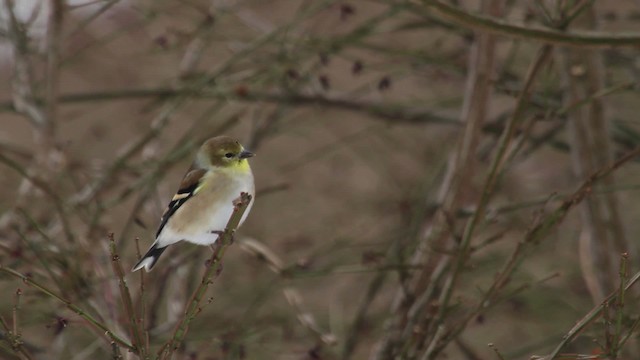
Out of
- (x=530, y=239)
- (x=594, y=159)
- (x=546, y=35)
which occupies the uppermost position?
(x=594, y=159)

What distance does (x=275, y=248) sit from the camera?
5.58 m

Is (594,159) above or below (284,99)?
below

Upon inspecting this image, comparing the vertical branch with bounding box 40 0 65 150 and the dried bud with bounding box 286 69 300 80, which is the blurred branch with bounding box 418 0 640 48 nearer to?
the dried bud with bounding box 286 69 300 80

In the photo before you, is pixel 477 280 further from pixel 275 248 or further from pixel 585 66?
pixel 585 66

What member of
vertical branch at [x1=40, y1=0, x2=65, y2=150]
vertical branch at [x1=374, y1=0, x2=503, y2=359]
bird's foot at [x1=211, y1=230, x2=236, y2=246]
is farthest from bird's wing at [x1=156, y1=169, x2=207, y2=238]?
vertical branch at [x1=40, y1=0, x2=65, y2=150]

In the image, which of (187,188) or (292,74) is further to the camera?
(292,74)

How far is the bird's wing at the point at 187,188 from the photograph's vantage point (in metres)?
2.00

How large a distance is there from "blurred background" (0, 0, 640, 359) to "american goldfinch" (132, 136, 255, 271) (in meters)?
0.24

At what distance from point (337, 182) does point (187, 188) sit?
416 cm

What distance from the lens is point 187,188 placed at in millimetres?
2021

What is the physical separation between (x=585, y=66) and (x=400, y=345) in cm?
128

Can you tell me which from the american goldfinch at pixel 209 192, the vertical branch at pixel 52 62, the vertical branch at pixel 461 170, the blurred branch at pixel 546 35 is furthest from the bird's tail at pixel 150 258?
the vertical branch at pixel 52 62

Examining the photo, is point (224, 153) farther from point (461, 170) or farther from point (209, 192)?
point (461, 170)

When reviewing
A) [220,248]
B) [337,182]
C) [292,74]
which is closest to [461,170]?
[292,74]
